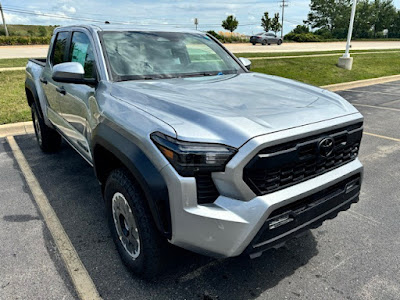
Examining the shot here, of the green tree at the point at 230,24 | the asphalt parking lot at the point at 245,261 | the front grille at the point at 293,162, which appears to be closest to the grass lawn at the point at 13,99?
the asphalt parking lot at the point at 245,261

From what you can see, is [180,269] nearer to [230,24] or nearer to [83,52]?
[83,52]

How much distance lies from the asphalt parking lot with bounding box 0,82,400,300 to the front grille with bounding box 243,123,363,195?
81 centimetres

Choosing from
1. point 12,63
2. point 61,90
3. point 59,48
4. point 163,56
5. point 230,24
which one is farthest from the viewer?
point 230,24

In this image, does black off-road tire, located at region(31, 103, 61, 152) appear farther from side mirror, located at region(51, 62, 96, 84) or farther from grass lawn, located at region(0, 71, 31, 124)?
side mirror, located at region(51, 62, 96, 84)

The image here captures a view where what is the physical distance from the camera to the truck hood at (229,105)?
2033 mm

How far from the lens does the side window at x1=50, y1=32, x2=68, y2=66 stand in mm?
4178

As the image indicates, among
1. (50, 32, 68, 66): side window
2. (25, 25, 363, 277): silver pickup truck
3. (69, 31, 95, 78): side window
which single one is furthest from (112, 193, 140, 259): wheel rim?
(50, 32, 68, 66): side window

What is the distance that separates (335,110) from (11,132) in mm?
6183

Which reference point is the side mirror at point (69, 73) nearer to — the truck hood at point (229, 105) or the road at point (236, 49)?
the truck hood at point (229, 105)

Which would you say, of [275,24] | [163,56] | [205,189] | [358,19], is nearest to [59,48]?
[163,56]

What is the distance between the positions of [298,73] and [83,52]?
36.5ft

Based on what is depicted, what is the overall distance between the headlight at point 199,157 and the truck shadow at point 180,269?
0.71 m

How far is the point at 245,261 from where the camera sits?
9.33 feet

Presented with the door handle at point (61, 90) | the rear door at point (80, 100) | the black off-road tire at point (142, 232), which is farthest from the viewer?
the door handle at point (61, 90)
